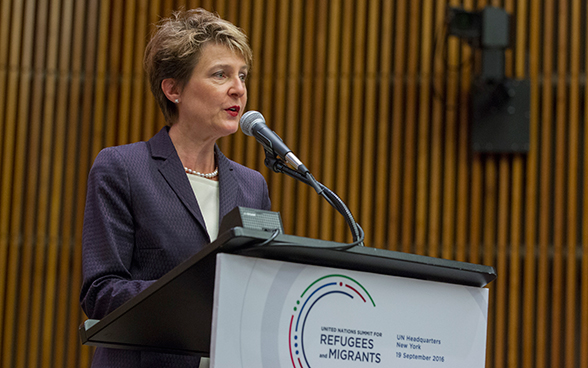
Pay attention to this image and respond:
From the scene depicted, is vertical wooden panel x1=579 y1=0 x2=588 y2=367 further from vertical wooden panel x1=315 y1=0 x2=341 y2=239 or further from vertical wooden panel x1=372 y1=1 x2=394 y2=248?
vertical wooden panel x1=315 y1=0 x2=341 y2=239

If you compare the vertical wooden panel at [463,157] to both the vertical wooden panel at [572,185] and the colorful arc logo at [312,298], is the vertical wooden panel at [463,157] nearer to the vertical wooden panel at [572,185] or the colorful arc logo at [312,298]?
the vertical wooden panel at [572,185]

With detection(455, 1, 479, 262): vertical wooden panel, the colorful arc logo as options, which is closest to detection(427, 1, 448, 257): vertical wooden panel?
detection(455, 1, 479, 262): vertical wooden panel

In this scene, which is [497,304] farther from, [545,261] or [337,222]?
[337,222]

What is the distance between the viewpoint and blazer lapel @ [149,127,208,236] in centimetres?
163

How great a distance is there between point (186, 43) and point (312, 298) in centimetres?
96

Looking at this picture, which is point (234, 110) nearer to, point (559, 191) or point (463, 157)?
Result: point (463, 157)

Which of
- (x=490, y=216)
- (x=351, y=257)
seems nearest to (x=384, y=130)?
(x=490, y=216)

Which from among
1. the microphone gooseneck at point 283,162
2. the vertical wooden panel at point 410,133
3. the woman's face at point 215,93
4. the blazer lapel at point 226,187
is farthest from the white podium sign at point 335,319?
the vertical wooden panel at point 410,133

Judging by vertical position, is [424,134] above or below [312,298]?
above

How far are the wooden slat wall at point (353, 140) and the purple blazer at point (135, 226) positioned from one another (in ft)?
8.30

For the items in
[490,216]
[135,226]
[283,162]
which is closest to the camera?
[283,162]

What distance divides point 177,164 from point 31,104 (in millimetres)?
2917

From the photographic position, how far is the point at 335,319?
3.76 ft

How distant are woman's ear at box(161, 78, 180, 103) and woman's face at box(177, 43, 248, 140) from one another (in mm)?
43
